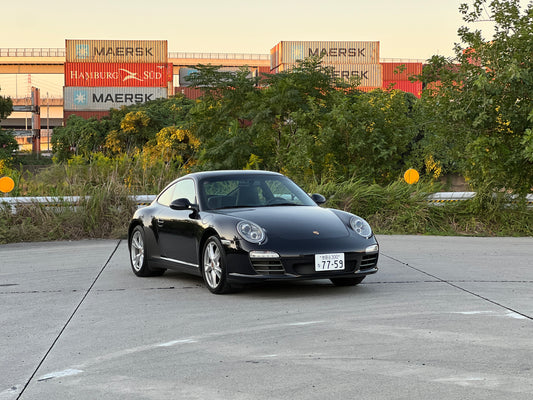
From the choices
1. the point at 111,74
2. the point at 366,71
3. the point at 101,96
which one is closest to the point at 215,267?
the point at 101,96

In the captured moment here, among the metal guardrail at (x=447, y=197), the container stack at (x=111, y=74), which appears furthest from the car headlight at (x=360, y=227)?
the container stack at (x=111, y=74)

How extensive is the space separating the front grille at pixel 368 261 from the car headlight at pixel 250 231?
111 cm

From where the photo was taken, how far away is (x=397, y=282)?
9508 mm

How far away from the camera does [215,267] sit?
8.75 metres

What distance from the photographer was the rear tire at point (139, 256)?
10344 mm

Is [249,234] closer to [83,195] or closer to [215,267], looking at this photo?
[215,267]

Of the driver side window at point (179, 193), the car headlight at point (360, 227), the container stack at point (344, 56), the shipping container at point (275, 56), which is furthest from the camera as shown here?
the shipping container at point (275, 56)

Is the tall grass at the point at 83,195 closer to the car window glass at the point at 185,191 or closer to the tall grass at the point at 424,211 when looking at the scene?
the tall grass at the point at 424,211

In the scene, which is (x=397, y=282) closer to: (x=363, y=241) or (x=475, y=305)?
(x=363, y=241)

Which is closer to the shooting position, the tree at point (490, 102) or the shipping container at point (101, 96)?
the tree at point (490, 102)

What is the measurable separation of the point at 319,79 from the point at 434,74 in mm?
8045

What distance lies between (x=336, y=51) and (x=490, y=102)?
88482mm

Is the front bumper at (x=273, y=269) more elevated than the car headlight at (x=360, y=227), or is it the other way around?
the car headlight at (x=360, y=227)

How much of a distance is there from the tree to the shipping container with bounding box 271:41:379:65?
8204 centimetres
